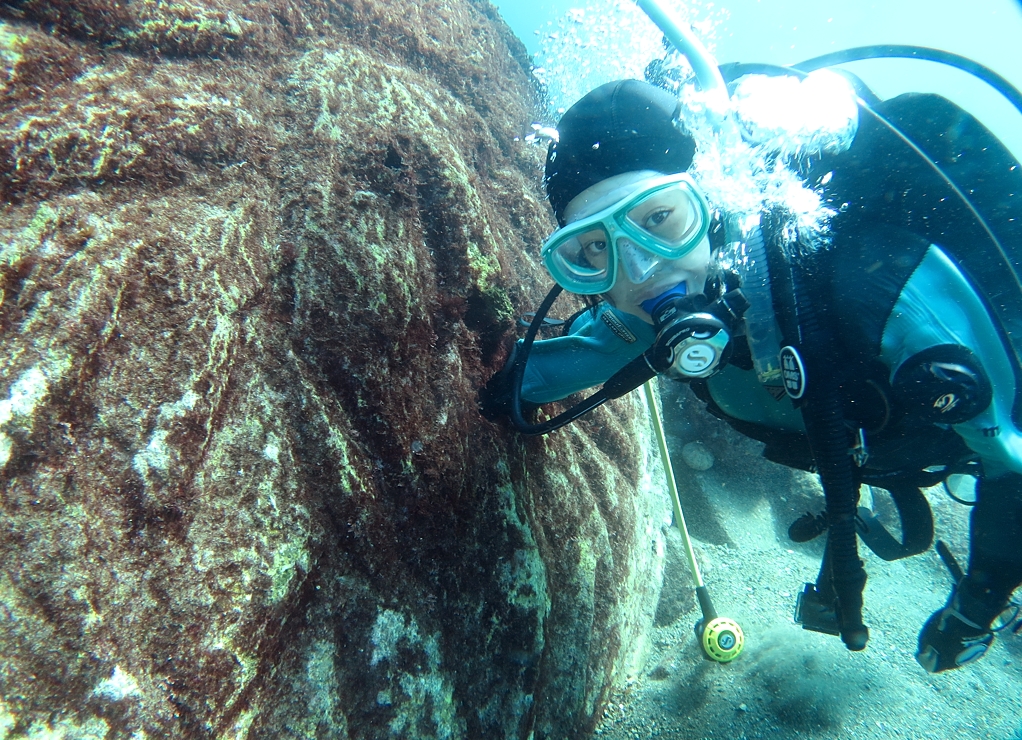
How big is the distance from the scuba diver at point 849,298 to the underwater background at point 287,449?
614mm

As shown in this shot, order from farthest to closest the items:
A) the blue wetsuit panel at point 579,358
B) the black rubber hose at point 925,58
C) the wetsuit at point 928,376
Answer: the black rubber hose at point 925,58 < the blue wetsuit panel at point 579,358 < the wetsuit at point 928,376

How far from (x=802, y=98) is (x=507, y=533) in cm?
272

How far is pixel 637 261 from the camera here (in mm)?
2152

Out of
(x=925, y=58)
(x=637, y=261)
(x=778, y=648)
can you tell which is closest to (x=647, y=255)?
(x=637, y=261)

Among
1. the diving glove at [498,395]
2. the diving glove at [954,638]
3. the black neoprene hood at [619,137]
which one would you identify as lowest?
the diving glove at [954,638]

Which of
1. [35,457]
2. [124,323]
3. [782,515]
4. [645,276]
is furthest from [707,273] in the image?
[782,515]

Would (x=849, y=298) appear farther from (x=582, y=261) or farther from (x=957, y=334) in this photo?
(x=582, y=261)

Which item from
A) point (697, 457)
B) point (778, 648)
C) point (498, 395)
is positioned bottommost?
point (697, 457)

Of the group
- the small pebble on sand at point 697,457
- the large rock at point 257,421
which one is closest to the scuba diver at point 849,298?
the large rock at point 257,421

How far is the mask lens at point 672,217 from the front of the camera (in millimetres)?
2160

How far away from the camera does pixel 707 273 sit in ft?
7.29

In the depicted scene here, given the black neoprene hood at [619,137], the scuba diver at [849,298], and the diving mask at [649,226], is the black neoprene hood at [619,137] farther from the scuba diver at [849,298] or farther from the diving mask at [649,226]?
the diving mask at [649,226]

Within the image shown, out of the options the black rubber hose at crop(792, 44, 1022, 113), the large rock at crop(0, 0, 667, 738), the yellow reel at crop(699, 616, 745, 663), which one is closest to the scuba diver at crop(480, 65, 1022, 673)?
the large rock at crop(0, 0, 667, 738)

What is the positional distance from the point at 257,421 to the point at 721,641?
10.5 ft
